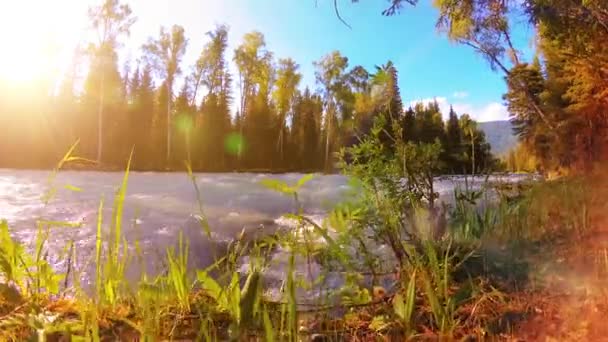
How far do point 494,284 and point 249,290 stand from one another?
1.19 metres

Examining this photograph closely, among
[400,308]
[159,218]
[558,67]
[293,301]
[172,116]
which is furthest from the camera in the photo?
[172,116]

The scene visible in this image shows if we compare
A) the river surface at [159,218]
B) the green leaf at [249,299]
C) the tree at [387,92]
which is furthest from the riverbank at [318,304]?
the river surface at [159,218]

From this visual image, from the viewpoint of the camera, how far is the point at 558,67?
14.3m

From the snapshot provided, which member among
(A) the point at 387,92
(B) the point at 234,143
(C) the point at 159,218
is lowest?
(C) the point at 159,218

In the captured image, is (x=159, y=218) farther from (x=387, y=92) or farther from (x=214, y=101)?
(x=214, y=101)

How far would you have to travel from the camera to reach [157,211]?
17.1 feet

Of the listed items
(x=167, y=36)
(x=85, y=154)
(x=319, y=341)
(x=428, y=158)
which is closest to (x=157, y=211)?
(x=428, y=158)

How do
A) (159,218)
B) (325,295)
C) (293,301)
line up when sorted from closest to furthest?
(293,301) → (325,295) → (159,218)

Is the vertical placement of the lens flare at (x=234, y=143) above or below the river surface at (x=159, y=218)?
above

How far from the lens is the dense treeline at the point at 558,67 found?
5246mm

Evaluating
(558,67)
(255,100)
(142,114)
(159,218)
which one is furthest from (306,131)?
(159,218)

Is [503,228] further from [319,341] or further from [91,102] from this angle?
[91,102]

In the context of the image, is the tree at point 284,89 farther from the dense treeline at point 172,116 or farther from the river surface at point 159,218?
the river surface at point 159,218

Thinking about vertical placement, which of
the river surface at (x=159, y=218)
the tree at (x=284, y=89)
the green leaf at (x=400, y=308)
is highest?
the tree at (x=284, y=89)
